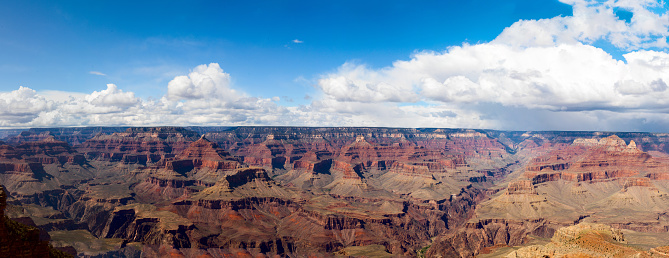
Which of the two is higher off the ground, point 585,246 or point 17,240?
point 17,240

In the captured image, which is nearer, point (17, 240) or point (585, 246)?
point (17, 240)

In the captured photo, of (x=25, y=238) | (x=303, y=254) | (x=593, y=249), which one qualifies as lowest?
(x=303, y=254)

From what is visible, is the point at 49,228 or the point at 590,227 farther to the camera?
the point at 49,228

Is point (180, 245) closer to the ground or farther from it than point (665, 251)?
closer to the ground

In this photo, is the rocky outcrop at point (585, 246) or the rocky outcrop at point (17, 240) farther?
the rocky outcrop at point (585, 246)

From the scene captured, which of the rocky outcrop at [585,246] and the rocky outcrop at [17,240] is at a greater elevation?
the rocky outcrop at [17,240]

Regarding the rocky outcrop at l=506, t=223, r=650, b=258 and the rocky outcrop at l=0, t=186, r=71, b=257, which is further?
the rocky outcrop at l=506, t=223, r=650, b=258

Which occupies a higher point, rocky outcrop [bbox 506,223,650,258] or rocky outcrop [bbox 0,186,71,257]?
rocky outcrop [bbox 0,186,71,257]

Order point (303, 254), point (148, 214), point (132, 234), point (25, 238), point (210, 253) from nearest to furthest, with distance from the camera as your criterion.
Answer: point (25, 238), point (210, 253), point (303, 254), point (132, 234), point (148, 214)

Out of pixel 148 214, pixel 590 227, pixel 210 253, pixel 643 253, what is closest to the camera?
pixel 643 253

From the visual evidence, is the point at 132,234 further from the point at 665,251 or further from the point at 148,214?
the point at 665,251

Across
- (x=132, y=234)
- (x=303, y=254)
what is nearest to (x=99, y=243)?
(x=132, y=234)
